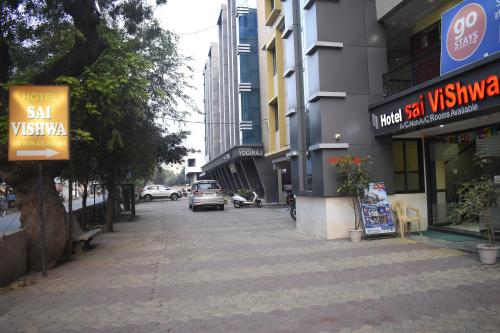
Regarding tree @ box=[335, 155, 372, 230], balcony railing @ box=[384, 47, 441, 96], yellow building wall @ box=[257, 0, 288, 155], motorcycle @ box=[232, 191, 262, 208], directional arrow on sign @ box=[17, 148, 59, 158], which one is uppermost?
yellow building wall @ box=[257, 0, 288, 155]

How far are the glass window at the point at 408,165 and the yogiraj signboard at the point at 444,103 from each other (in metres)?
1.13

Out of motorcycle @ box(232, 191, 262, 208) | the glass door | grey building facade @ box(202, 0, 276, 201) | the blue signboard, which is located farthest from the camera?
grey building facade @ box(202, 0, 276, 201)

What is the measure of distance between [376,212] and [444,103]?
3230mm

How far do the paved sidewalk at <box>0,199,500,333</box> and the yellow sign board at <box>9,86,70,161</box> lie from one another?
7.51 ft

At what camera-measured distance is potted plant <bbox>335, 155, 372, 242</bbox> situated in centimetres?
978

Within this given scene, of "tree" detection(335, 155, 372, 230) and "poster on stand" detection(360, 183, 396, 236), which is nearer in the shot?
"tree" detection(335, 155, 372, 230)

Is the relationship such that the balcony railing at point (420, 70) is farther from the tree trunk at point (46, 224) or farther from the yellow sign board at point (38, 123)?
the tree trunk at point (46, 224)

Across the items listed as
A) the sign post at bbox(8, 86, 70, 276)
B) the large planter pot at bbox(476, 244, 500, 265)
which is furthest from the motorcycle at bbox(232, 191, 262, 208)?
the large planter pot at bbox(476, 244, 500, 265)

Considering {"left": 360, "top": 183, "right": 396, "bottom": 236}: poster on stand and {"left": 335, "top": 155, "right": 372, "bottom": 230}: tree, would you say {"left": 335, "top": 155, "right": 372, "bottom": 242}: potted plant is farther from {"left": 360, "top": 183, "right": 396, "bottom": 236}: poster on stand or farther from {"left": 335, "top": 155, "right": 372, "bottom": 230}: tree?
Answer: {"left": 360, "top": 183, "right": 396, "bottom": 236}: poster on stand

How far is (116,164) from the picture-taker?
13.1 metres

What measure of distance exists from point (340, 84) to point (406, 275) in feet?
18.4

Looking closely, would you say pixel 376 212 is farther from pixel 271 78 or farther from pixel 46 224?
pixel 271 78

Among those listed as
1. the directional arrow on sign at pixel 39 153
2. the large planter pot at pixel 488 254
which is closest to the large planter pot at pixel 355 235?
the large planter pot at pixel 488 254

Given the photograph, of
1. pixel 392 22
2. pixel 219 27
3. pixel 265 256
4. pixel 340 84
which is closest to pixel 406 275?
pixel 265 256
